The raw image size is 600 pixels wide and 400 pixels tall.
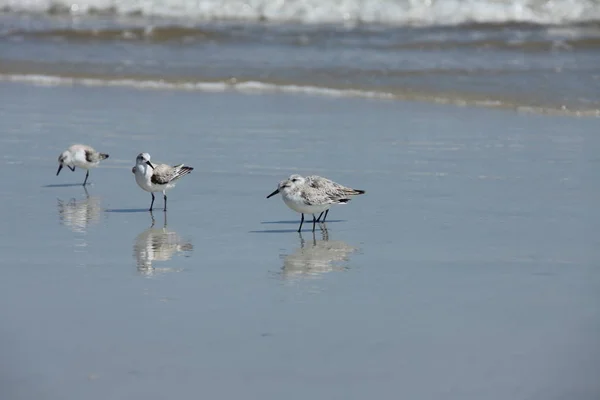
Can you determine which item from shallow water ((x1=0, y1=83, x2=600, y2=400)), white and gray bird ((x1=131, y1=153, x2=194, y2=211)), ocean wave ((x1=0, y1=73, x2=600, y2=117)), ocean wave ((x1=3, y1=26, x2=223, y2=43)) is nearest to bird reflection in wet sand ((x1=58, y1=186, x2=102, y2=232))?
shallow water ((x1=0, y1=83, x2=600, y2=400))

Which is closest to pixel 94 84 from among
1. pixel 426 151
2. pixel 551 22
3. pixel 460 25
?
pixel 426 151

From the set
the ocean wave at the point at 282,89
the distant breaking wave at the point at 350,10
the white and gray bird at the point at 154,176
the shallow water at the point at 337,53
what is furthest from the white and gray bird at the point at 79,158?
the distant breaking wave at the point at 350,10

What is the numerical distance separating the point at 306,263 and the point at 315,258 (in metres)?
0.17

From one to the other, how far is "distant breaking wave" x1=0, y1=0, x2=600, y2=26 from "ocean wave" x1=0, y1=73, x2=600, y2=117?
25.6 feet

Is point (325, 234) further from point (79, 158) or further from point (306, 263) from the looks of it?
point (79, 158)

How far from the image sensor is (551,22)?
896 inches

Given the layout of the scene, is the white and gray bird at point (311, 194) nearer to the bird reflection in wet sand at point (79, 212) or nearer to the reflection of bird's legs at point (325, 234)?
the reflection of bird's legs at point (325, 234)

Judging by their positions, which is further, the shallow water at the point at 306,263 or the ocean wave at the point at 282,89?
the ocean wave at the point at 282,89

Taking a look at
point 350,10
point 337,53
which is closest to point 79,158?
point 337,53

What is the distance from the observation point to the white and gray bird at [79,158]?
1056 centimetres

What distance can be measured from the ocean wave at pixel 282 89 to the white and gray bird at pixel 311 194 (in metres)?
5.64

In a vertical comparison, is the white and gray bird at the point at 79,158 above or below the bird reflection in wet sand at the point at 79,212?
above

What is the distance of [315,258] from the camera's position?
7.66 metres

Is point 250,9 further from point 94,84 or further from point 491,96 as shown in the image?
point 491,96
